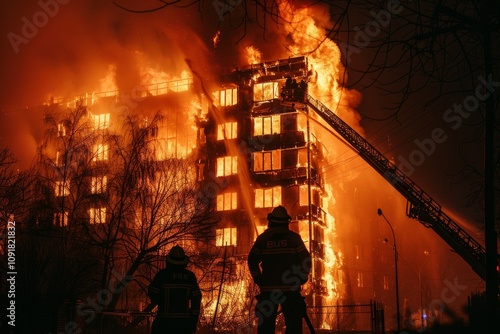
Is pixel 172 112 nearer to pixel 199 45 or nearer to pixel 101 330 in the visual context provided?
pixel 199 45

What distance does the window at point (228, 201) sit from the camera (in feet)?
177

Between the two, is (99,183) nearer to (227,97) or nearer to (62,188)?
(62,188)

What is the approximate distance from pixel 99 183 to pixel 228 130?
2631cm

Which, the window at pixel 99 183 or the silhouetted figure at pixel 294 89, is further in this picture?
the silhouetted figure at pixel 294 89

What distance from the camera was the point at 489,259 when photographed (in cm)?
1207

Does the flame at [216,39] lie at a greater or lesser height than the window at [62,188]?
greater

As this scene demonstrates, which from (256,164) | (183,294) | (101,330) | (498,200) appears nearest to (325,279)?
(256,164)

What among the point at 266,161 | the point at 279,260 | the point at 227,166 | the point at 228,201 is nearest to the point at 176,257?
the point at 279,260

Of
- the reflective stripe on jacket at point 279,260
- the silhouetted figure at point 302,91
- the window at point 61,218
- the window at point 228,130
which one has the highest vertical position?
the silhouetted figure at point 302,91

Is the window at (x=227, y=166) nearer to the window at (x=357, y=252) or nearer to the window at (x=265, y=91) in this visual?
the window at (x=265, y=91)

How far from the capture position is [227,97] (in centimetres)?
5775

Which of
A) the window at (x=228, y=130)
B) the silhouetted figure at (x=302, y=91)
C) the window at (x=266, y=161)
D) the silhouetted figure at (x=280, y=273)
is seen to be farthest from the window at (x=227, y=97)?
the silhouetted figure at (x=280, y=273)

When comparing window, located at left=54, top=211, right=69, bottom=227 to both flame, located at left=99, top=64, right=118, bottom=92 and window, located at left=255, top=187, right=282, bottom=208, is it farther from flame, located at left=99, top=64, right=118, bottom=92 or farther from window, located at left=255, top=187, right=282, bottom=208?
flame, located at left=99, top=64, right=118, bottom=92

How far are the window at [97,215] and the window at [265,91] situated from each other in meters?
27.7
